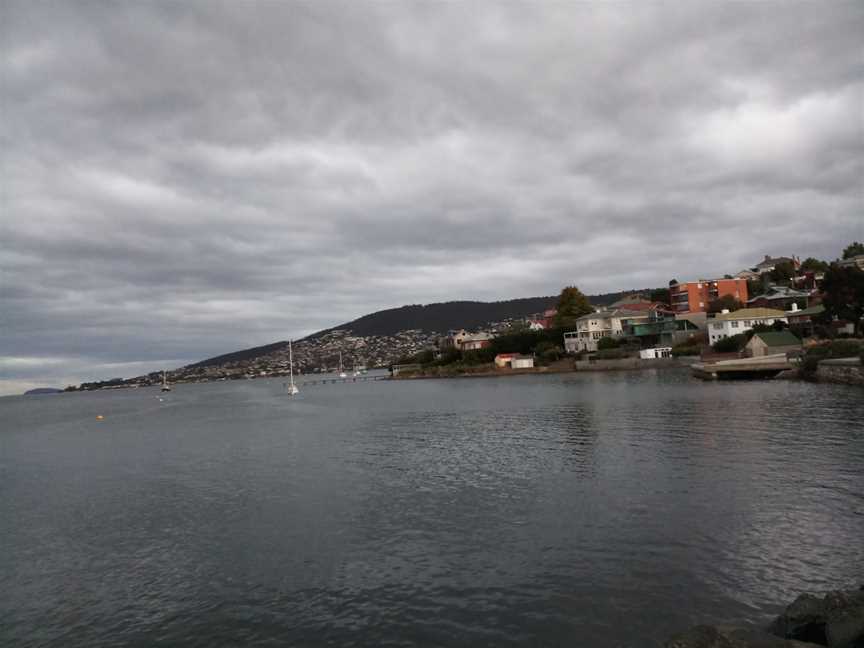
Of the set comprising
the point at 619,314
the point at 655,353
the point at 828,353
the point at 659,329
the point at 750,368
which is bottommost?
the point at 750,368

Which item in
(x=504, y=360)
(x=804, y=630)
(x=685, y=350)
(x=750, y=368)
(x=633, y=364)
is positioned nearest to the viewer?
(x=804, y=630)

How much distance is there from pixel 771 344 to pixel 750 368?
559 inches

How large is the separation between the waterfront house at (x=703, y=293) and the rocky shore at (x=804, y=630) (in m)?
113

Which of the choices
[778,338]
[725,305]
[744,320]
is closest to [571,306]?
[725,305]

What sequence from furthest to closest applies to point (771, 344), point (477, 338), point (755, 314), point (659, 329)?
point (477, 338) → point (659, 329) → point (755, 314) → point (771, 344)

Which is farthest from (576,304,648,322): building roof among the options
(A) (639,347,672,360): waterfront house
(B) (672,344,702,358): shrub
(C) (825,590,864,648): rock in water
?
(C) (825,590,864,648): rock in water

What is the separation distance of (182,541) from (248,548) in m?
2.52

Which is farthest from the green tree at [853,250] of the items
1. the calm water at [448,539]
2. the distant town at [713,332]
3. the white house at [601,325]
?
the calm water at [448,539]

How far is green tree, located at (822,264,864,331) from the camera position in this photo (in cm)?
6694

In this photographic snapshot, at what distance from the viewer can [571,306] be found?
130000mm

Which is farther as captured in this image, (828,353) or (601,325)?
(601,325)

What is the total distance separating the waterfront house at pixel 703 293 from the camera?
377 feet

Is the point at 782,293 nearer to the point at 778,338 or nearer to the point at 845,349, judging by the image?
the point at 778,338

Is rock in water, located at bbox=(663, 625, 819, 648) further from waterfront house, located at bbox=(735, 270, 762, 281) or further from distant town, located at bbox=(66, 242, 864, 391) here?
waterfront house, located at bbox=(735, 270, 762, 281)
